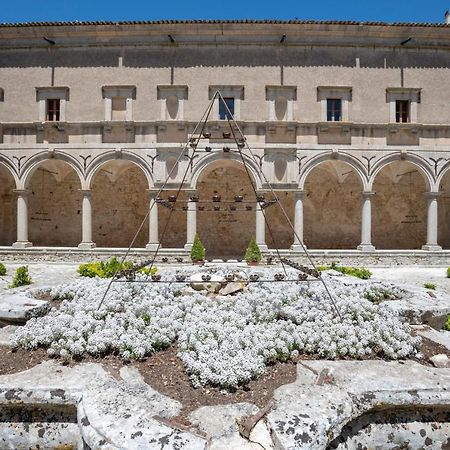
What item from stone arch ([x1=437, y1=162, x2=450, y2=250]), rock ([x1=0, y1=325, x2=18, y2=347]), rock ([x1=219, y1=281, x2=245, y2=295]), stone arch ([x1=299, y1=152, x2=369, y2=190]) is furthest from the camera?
stone arch ([x1=437, y1=162, x2=450, y2=250])

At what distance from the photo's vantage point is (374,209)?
2027cm

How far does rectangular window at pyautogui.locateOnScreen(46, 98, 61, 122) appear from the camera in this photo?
674 inches

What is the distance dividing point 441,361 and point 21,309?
222 inches

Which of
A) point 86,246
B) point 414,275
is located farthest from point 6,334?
point 414,275

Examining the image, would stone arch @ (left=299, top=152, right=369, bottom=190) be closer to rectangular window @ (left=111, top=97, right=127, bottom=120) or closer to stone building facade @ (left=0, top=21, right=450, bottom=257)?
stone building facade @ (left=0, top=21, right=450, bottom=257)

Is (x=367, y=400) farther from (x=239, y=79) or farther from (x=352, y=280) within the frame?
(x=239, y=79)

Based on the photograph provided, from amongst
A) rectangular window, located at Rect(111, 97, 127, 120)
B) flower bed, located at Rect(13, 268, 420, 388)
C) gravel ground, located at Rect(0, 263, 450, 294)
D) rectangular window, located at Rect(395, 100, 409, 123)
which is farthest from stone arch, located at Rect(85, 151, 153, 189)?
rectangular window, located at Rect(395, 100, 409, 123)

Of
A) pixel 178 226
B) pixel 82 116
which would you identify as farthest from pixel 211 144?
A: pixel 82 116

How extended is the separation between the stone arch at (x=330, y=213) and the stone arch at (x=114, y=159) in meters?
9.56

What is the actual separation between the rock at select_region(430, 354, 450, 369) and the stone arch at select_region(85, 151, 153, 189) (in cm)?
1453

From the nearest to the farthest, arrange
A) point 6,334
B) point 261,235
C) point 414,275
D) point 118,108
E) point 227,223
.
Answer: point 6,334 → point 414,275 → point 261,235 → point 118,108 → point 227,223

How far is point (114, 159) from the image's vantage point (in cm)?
1672

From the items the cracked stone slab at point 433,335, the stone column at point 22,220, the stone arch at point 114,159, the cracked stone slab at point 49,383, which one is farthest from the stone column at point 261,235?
the cracked stone slab at point 49,383

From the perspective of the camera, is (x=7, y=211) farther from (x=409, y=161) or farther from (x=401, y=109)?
(x=401, y=109)
